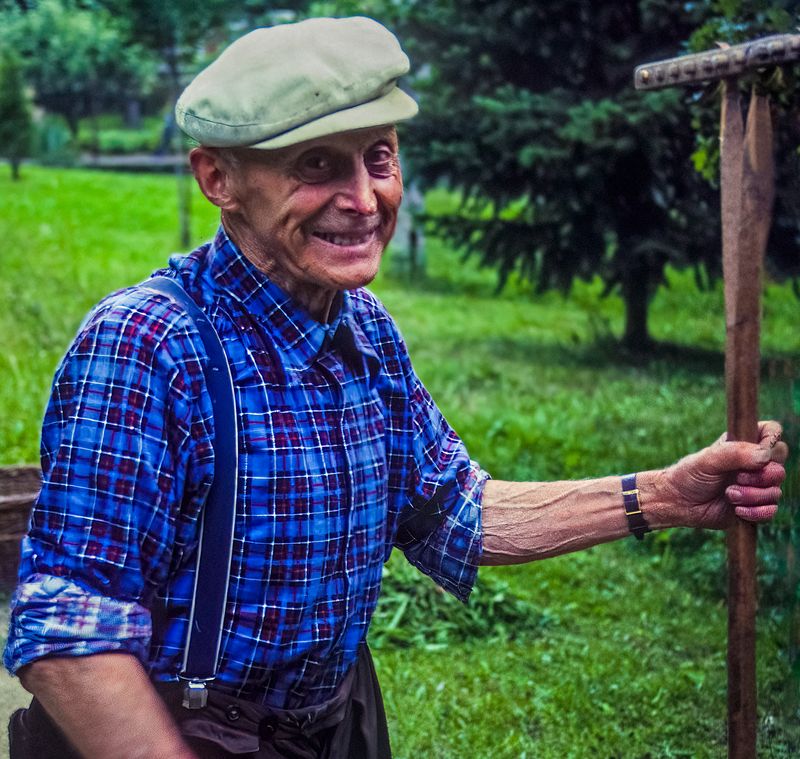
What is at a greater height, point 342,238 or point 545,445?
point 342,238

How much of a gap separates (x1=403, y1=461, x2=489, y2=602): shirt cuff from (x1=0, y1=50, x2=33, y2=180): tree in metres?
11.1

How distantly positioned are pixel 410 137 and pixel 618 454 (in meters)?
2.91

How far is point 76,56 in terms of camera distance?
38.2 ft

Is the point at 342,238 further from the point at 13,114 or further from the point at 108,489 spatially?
the point at 13,114

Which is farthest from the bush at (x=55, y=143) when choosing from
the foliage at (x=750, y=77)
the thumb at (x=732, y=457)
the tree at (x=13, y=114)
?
the thumb at (x=732, y=457)

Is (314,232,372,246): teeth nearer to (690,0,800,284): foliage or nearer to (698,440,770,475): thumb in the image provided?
(698,440,770,475): thumb

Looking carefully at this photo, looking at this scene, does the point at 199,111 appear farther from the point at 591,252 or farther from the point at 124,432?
the point at 591,252

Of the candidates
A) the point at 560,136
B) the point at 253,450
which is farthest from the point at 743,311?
the point at 560,136

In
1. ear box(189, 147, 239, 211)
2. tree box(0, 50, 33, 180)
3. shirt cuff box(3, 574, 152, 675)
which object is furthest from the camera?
tree box(0, 50, 33, 180)

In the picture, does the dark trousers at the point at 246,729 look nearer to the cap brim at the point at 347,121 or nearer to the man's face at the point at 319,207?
the man's face at the point at 319,207

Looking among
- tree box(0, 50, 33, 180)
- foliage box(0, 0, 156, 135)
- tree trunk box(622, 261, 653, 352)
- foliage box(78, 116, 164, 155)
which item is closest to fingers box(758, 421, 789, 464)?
tree trunk box(622, 261, 653, 352)

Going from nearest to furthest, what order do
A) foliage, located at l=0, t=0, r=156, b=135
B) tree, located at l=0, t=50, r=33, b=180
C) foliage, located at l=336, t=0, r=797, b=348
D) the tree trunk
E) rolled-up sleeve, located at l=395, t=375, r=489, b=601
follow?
rolled-up sleeve, located at l=395, t=375, r=489, b=601, foliage, located at l=336, t=0, r=797, b=348, the tree trunk, foliage, located at l=0, t=0, r=156, b=135, tree, located at l=0, t=50, r=33, b=180

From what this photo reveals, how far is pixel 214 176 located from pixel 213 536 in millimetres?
564

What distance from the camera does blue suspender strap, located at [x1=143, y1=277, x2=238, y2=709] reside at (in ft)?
5.53
